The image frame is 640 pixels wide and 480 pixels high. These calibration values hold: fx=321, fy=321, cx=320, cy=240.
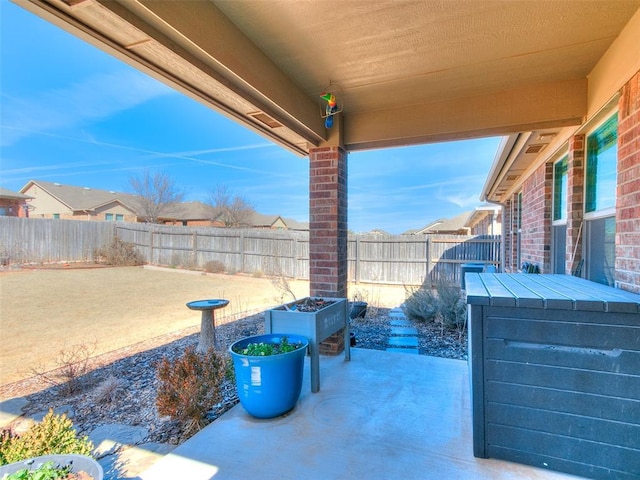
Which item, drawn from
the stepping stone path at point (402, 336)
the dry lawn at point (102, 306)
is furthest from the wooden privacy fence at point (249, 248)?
the stepping stone path at point (402, 336)

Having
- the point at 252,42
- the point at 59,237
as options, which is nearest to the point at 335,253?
the point at 252,42

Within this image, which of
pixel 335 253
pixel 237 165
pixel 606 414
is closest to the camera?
pixel 606 414

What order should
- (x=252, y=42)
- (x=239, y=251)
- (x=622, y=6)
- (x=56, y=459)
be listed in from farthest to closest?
(x=239, y=251)
(x=252, y=42)
(x=622, y=6)
(x=56, y=459)

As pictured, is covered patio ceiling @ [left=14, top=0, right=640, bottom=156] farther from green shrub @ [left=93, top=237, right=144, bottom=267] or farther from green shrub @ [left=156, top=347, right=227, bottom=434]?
green shrub @ [left=93, top=237, right=144, bottom=267]

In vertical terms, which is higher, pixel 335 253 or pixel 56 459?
pixel 335 253

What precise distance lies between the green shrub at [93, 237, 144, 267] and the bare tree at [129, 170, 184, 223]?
9.56 metres

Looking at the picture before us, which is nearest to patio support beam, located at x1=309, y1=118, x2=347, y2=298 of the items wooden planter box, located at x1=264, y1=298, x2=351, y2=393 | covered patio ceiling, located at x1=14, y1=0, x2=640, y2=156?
covered patio ceiling, located at x1=14, y1=0, x2=640, y2=156

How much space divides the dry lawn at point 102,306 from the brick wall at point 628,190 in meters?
4.36

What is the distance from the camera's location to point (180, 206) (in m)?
28.7

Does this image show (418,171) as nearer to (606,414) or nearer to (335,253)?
(335,253)

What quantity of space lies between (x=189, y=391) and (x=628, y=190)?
3.34m

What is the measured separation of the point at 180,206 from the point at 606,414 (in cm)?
3064

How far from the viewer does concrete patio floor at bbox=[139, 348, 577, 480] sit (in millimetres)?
1871

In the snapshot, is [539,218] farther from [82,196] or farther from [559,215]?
[82,196]
